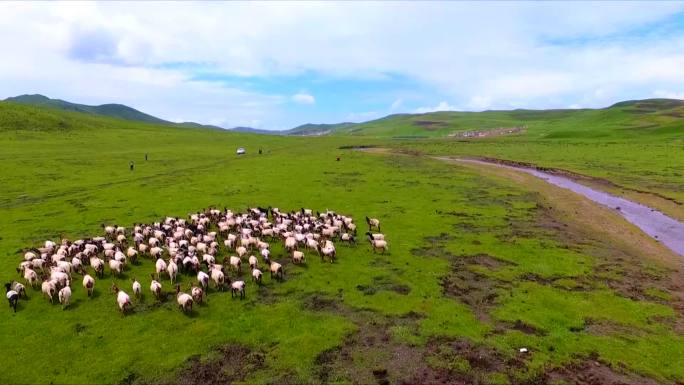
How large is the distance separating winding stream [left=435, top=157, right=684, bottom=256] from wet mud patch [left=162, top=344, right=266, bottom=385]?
104 feet

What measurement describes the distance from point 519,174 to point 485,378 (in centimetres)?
5832

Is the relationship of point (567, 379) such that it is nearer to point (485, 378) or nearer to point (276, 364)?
point (485, 378)

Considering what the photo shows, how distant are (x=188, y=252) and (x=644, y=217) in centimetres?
4155

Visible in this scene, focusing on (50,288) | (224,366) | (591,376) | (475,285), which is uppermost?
(50,288)

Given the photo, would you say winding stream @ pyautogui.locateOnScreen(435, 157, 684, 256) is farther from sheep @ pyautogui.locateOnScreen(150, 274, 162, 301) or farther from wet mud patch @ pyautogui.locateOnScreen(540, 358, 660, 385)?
sheep @ pyautogui.locateOnScreen(150, 274, 162, 301)

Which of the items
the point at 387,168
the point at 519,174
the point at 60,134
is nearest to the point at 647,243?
the point at 519,174

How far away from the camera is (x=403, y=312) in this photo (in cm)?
2125

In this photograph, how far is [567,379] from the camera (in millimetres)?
16578

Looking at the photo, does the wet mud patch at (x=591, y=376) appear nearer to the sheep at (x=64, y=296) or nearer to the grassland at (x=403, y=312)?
the grassland at (x=403, y=312)

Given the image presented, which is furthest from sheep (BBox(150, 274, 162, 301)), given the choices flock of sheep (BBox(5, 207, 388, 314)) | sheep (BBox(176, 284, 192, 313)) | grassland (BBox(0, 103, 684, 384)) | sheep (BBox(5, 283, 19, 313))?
sheep (BBox(5, 283, 19, 313))

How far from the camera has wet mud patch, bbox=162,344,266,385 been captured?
16281 millimetres

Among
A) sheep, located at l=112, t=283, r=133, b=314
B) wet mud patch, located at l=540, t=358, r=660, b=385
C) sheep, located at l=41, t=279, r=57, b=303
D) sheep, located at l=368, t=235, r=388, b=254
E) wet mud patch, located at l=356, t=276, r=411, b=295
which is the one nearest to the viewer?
wet mud patch, located at l=540, t=358, r=660, b=385

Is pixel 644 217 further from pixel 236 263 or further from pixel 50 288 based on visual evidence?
pixel 50 288

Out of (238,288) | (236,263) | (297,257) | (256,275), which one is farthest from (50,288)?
(297,257)
